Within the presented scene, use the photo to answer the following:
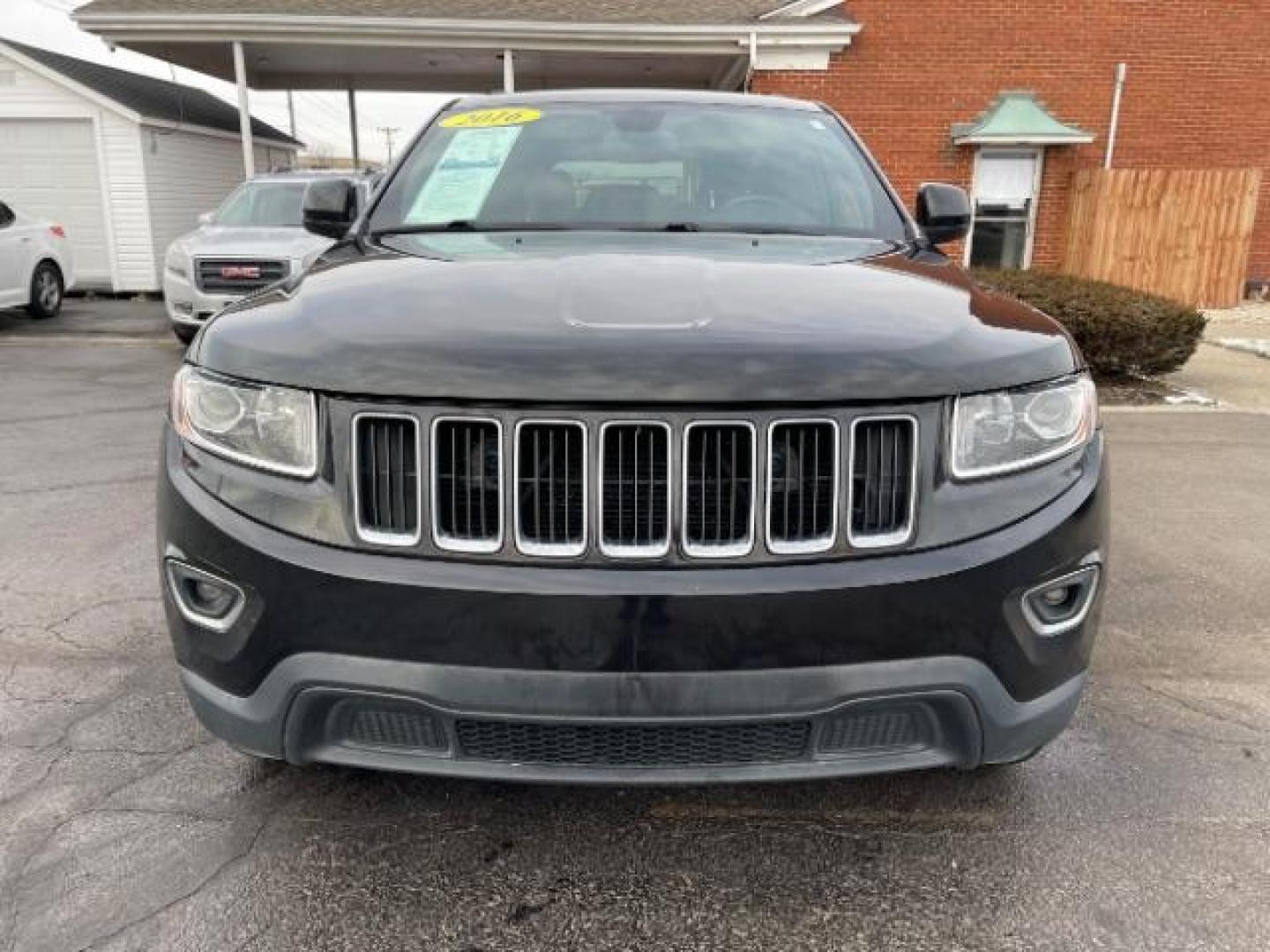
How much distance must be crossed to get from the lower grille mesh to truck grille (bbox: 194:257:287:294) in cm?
829

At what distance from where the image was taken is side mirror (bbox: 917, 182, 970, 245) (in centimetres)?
337

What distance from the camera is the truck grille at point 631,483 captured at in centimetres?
179

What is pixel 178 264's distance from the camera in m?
9.49

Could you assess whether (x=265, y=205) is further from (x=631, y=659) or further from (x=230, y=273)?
(x=631, y=659)

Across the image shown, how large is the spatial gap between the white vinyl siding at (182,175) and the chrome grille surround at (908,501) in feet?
50.5

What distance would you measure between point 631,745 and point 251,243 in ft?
28.8

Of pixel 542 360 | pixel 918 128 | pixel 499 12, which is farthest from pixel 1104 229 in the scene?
pixel 542 360

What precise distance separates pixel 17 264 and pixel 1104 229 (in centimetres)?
1339

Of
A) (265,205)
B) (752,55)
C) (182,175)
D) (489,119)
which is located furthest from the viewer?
(182,175)

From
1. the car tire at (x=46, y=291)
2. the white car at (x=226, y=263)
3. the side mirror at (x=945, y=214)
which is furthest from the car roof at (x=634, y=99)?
the car tire at (x=46, y=291)

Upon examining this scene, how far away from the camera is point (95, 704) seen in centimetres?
295

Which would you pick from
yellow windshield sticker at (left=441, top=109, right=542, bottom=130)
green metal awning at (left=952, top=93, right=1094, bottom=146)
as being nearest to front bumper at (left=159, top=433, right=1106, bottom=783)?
yellow windshield sticker at (left=441, top=109, right=542, bottom=130)

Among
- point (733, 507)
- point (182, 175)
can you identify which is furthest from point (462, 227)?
point (182, 175)

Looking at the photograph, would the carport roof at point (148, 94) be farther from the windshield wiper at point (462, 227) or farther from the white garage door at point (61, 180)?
the windshield wiper at point (462, 227)
